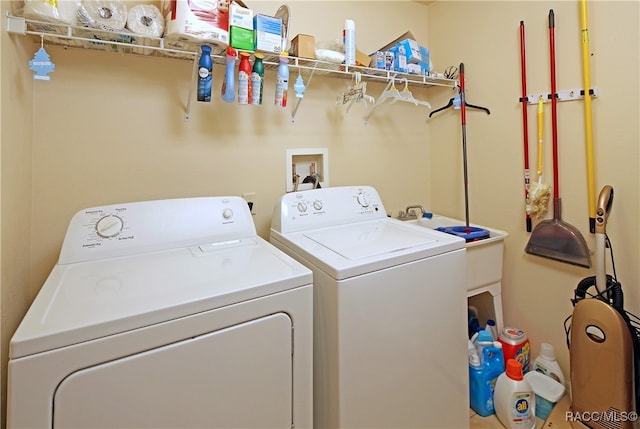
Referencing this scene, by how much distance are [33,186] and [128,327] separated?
0.98 m

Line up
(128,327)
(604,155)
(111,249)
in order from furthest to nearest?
(604,155), (111,249), (128,327)

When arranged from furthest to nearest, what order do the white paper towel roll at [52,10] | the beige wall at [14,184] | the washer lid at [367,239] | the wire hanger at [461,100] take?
the wire hanger at [461,100], the washer lid at [367,239], the white paper towel roll at [52,10], the beige wall at [14,184]

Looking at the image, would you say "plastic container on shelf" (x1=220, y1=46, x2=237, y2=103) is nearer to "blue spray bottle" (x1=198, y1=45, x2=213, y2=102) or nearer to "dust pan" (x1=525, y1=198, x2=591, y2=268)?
"blue spray bottle" (x1=198, y1=45, x2=213, y2=102)

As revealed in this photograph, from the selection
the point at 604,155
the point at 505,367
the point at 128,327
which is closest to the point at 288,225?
the point at 128,327

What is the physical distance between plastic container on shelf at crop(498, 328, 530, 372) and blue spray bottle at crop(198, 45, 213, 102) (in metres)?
2.06

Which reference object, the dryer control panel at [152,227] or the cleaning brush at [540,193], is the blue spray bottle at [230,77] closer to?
the dryer control panel at [152,227]

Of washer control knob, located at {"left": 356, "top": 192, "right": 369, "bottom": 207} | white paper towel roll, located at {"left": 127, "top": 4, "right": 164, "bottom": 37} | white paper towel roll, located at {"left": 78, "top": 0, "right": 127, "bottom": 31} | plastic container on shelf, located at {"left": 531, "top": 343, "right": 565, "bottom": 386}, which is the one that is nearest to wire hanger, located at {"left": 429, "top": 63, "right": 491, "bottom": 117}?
washer control knob, located at {"left": 356, "top": 192, "right": 369, "bottom": 207}

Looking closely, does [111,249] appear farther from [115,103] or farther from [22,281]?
[115,103]

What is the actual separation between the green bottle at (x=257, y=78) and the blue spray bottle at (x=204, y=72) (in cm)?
20

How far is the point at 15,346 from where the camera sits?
2.34 feet

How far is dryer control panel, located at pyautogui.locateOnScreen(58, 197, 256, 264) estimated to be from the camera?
49.2 inches

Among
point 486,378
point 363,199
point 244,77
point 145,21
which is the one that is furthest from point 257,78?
point 486,378

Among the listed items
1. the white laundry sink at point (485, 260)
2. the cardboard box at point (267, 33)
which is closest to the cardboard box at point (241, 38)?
the cardboard box at point (267, 33)

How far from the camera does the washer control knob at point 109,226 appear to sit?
1.28 metres
